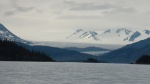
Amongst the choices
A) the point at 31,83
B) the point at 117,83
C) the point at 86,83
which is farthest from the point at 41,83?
the point at 117,83

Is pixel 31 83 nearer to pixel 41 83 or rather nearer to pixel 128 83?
pixel 41 83

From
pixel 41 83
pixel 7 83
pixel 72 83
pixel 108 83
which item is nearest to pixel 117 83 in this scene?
pixel 108 83

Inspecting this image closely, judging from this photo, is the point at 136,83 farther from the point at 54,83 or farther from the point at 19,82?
the point at 19,82

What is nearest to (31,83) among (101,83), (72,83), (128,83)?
(72,83)

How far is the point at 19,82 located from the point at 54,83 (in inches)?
387

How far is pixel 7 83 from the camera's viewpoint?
117 meters

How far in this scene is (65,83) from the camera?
123 metres

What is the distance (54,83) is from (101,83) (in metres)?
13.9

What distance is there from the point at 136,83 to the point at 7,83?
39180 mm

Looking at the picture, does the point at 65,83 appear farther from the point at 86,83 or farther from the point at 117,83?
the point at 117,83

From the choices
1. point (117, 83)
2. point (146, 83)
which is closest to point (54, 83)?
point (117, 83)

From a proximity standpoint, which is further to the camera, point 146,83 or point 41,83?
point 146,83

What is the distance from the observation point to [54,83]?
122 metres

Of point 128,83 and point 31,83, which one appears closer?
point 31,83
